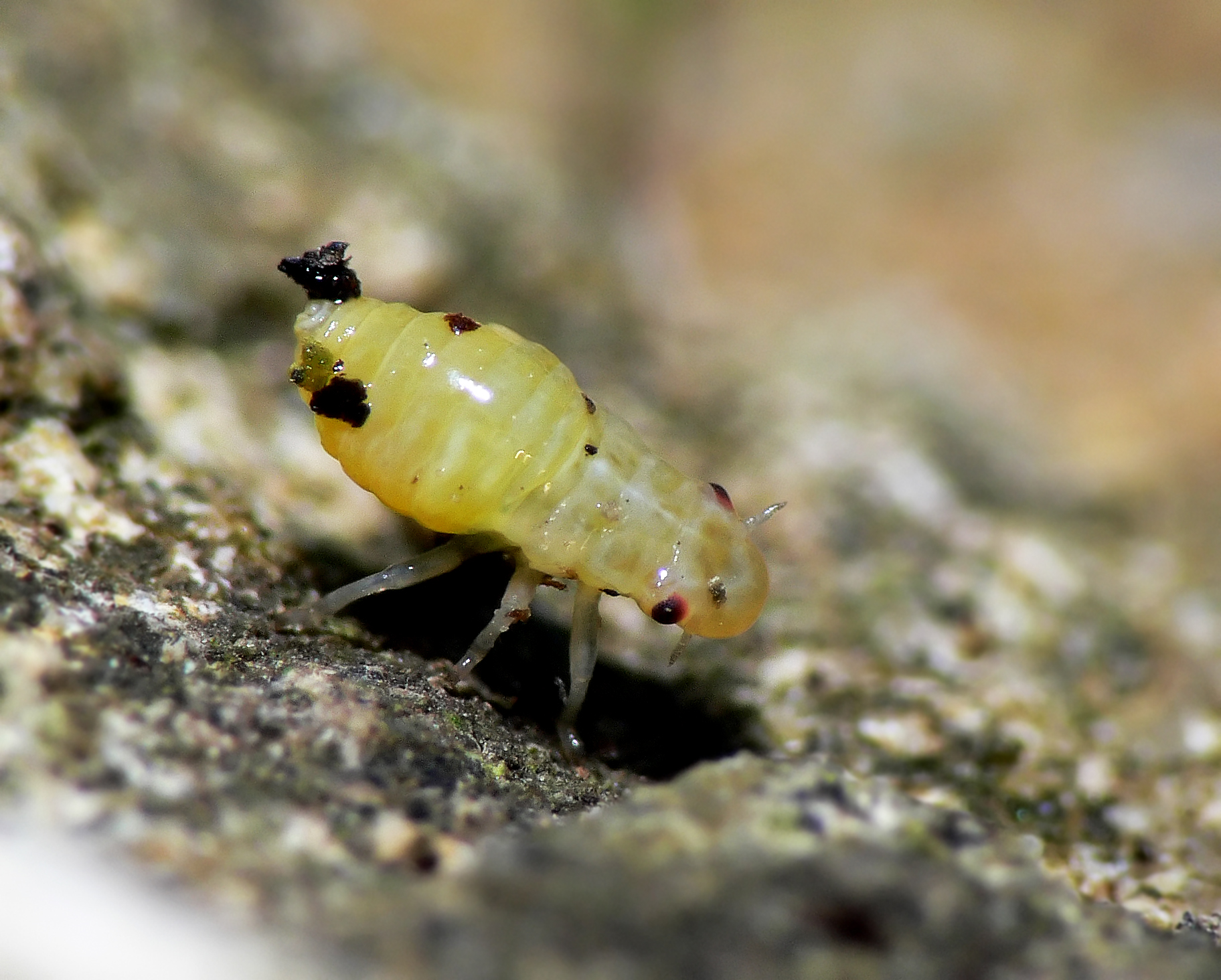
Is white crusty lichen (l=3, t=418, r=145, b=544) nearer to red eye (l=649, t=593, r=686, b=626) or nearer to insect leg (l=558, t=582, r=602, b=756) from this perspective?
insect leg (l=558, t=582, r=602, b=756)

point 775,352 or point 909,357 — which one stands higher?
point 909,357

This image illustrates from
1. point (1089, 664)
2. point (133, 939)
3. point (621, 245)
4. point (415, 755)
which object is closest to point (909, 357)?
point (621, 245)

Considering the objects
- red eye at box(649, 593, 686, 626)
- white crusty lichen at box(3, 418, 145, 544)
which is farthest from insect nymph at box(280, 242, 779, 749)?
white crusty lichen at box(3, 418, 145, 544)

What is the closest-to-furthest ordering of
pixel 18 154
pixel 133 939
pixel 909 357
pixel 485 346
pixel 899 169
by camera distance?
pixel 133 939 < pixel 485 346 < pixel 18 154 < pixel 909 357 < pixel 899 169

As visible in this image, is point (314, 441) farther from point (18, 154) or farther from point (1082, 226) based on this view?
point (1082, 226)

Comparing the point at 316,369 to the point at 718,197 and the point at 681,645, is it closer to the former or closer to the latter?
the point at 681,645

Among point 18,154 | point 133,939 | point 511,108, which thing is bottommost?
point 133,939
